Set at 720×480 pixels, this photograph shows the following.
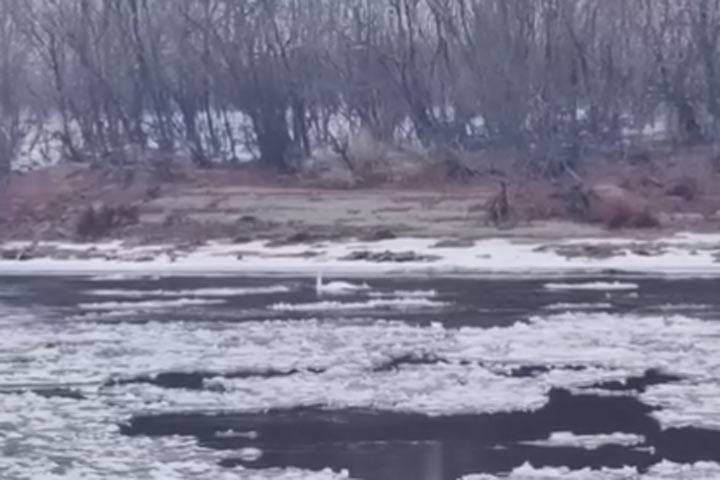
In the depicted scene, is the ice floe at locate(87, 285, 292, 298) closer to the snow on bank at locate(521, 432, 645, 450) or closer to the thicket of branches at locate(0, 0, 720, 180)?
the snow on bank at locate(521, 432, 645, 450)

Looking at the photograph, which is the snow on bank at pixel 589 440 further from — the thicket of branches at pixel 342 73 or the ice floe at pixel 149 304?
the thicket of branches at pixel 342 73

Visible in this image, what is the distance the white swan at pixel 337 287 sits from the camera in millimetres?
25445

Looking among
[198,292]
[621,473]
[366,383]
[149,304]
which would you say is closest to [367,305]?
[149,304]

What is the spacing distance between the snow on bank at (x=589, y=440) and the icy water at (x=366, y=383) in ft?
0.10

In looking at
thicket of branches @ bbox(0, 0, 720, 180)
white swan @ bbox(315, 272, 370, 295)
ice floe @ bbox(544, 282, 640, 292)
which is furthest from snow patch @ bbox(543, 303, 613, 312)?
thicket of branches @ bbox(0, 0, 720, 180)

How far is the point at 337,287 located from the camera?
26.0 m

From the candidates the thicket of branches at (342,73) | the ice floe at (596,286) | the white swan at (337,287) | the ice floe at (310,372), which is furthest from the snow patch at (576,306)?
the thicket of branches at (342,73)

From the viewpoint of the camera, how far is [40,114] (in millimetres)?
47594

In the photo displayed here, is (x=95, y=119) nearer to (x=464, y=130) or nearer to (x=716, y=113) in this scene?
(x=464, y=130)

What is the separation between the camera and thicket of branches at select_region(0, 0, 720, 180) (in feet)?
141

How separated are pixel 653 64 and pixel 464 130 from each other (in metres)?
5.29

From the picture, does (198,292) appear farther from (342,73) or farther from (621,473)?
(342,73)

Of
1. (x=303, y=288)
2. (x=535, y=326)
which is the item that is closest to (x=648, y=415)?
(x=535, y=326)

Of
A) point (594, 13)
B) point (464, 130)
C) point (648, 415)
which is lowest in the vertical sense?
point (648, 415)
